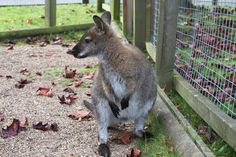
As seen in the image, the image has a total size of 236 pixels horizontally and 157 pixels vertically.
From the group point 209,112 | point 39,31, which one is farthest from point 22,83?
point 39,31

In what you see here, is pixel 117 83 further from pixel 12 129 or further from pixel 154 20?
pixel 154 20

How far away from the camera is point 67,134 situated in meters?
3.77

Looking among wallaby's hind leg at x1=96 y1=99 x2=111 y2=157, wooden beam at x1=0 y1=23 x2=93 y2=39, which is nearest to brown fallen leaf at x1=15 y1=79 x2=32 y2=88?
wallaby's hind leg at x1=96 y1=99 x2=111 y2=157

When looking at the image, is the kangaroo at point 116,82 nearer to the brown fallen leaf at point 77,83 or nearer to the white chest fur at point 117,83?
the white chest fur at point 117,83

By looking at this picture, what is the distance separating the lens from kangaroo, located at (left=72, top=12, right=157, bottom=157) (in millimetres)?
3484

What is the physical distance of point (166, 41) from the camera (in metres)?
4.36

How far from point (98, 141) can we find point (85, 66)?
237 centimetres

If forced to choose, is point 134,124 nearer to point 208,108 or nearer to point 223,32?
point 208,108

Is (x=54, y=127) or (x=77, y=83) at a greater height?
(x=77, y=83)

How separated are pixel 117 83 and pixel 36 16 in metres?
5.73

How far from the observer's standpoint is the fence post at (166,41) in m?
4.27

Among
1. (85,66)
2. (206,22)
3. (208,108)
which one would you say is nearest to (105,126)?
(208,108)

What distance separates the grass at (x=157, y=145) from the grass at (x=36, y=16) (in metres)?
4.35

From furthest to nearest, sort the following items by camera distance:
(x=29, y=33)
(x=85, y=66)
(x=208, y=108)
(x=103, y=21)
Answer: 1. (x=29, y=33)
2. (x=85, y=66)
3. (x=103, y=21)
4. (x=208, y=108)
